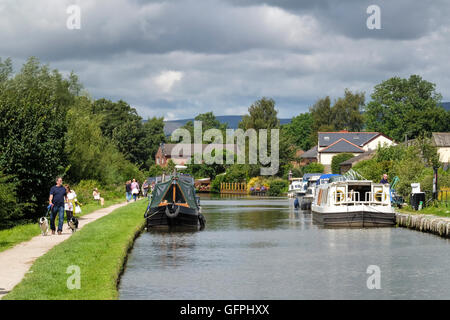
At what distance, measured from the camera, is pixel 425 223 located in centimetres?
3112

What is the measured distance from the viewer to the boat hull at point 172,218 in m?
33.6

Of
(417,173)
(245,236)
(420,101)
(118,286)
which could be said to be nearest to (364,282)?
(118,286)

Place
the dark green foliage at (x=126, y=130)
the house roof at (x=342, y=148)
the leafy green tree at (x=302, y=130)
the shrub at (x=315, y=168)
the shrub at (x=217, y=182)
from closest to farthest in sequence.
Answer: the shrub at (x=315, y=168)
the shrub at (x=217, y=182)
the house roof at (x=342, y=148)
the dark green foliage at (x=126, y=130)
the leafy green tree at (x=302, y=130)

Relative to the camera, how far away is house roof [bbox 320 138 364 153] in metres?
114

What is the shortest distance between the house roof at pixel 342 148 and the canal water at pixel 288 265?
8140cm

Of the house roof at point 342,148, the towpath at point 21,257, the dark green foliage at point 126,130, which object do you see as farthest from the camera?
the dark green foliage at point 126,130

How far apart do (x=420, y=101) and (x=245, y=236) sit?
9853cm

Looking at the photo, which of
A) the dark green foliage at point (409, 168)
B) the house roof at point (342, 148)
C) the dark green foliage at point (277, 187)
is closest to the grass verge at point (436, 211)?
the dark green foliage at point (409, 168)

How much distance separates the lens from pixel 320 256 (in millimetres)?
23516

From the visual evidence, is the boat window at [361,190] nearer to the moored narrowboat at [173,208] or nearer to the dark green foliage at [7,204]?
the moored narrowboat at [173,208]

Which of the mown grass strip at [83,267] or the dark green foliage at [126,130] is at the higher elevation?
the dark green foliage at [126,130]

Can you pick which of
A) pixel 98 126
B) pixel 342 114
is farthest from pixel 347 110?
pixel 98 126

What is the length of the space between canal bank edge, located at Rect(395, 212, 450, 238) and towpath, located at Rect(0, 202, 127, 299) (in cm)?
1462

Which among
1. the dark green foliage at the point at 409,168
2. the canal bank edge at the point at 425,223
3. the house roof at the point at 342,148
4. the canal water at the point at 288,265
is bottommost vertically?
the canal water at the point at 288,265
